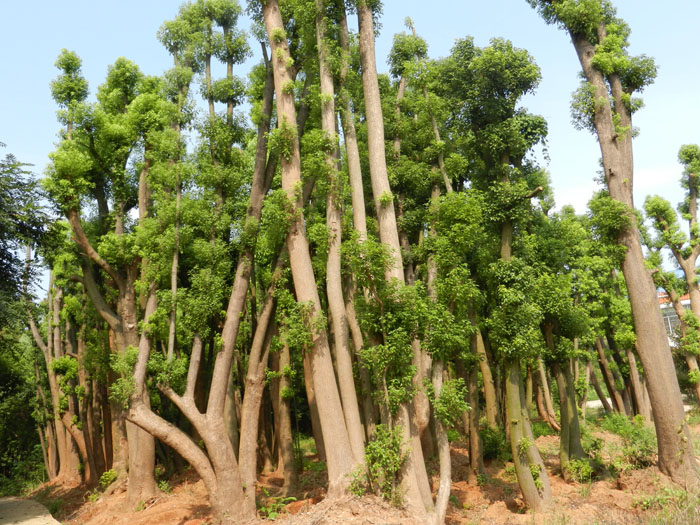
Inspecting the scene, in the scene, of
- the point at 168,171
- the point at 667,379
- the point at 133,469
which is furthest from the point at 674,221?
the point at 133,469

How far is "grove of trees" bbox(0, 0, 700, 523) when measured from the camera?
945 cm

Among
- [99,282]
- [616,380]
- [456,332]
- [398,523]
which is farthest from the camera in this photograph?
[616,380]

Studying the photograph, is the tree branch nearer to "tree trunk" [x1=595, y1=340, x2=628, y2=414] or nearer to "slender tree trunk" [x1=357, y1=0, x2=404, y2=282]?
"slender tree trunk" [x1=357, y1=0, x2=404, y2=282]

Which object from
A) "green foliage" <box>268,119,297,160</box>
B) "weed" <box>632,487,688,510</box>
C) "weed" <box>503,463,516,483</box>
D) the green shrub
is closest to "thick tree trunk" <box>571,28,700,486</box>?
"weed" <box>632,487,688,510</box>

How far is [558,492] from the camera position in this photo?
11.5 metres

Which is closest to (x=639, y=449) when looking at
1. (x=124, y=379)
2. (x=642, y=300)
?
(x=642, y=300)

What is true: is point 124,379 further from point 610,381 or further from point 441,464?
point 610,381

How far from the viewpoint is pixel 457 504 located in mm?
11352

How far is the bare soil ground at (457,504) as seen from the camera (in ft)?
27.0

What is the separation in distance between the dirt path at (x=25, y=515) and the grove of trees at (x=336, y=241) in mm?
1929

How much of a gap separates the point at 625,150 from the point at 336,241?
7.54 meters

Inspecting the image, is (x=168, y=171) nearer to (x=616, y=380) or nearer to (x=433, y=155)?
(x=433, y=155)

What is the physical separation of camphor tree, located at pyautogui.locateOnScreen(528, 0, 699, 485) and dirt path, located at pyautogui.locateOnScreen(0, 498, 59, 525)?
45.9 ft

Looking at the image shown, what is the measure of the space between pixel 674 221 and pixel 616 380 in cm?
810
